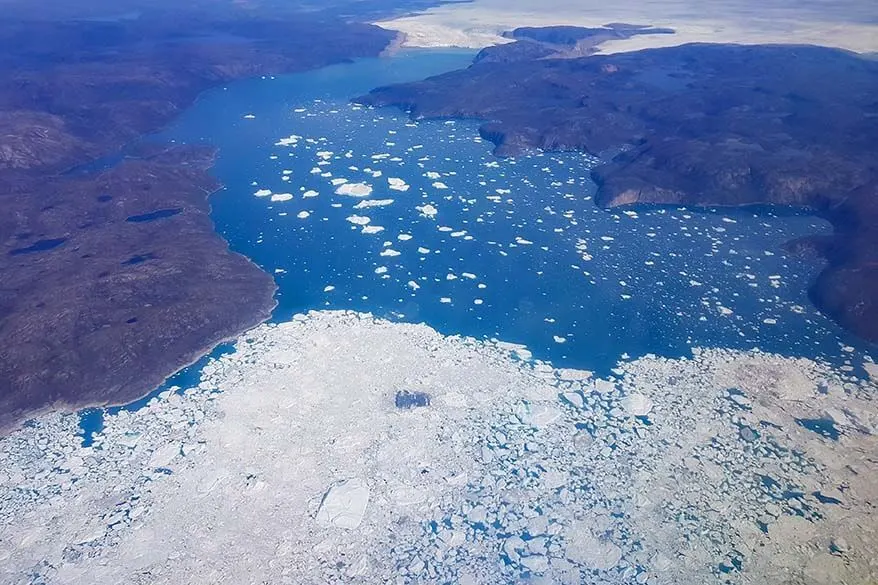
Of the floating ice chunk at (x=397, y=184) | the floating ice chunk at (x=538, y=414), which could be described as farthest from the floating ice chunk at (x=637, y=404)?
the floating ice chunk at (x=397, y=184)

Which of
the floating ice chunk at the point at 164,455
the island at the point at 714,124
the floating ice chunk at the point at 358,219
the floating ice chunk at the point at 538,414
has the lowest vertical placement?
the floating ice chunk at the point at 358,219

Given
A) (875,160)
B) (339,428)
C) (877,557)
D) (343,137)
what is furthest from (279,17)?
(877,557)

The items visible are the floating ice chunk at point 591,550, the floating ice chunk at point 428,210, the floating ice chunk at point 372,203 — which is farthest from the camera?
the floating ice chunk at point 372,203

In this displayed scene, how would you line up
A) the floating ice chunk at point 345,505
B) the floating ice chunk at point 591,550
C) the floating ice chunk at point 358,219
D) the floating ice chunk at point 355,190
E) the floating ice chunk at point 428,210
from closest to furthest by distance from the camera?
the floating ice chunk at point 591,550
the floating ice chunk at point 345,505
the floating ice chunk at point 358,219
the floating ice chunk at point 428,210
the floating ice chunk at point 355,190

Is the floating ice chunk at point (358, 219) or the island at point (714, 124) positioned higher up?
the island at point (714, 124)

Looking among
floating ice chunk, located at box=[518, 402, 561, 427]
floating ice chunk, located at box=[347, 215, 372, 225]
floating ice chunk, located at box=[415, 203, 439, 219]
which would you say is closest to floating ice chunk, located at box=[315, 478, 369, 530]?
floating ice chunk, located at box=[518, 402, 561, 427]

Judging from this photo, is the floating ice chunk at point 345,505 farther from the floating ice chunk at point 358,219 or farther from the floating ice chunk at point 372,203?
the floating ice chunk at point 372,203
